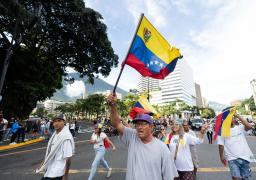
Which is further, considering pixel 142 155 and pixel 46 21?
pixel 46 21

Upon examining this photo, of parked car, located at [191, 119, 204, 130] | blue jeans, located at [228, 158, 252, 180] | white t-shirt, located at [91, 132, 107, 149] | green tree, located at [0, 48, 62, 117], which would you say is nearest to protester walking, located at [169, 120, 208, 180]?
blue jeans, located at [228, 158, 252, 180]

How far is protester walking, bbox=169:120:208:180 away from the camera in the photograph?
3379mm

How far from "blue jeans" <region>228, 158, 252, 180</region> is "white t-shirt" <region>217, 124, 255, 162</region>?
8 cm

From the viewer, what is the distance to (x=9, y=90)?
18.6 metres

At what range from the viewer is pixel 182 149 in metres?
3.55

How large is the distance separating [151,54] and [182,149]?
2034 mm

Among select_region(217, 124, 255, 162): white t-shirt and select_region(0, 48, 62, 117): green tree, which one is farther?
select_region(0, 48, 62, 117): green tree

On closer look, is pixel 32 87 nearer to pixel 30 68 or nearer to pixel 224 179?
pixel 30 68

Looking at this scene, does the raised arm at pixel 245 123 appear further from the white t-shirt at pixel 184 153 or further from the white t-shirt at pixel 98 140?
the white t-shirt at pixel 98 140

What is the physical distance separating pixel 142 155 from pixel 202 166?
18.0ft

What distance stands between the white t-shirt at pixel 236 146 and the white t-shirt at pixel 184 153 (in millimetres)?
674

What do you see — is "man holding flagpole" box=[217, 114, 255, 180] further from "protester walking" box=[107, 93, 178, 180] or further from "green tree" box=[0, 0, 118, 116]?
"green tree" box=[0, 0, 118, 116]

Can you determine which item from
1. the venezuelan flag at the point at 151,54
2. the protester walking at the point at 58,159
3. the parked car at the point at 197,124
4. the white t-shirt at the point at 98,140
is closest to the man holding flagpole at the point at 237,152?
the venezuelan flag at the point at 151,54

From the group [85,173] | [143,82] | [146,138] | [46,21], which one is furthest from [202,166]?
[143,82]
